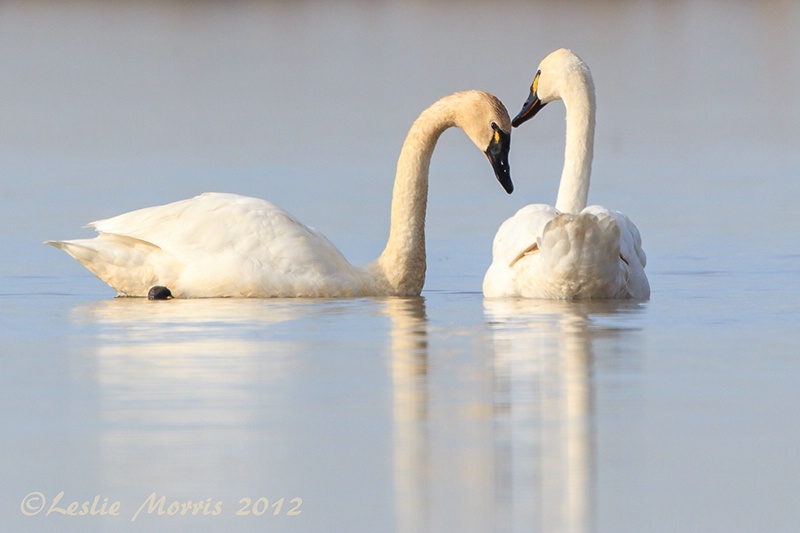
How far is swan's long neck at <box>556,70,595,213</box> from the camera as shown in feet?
41.1

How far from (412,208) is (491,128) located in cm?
68

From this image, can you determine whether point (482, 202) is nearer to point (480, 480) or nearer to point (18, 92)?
point (480, 480)

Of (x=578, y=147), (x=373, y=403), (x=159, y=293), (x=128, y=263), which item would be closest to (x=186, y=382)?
(x=373, y=403)

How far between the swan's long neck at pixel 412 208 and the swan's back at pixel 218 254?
229 millimetres

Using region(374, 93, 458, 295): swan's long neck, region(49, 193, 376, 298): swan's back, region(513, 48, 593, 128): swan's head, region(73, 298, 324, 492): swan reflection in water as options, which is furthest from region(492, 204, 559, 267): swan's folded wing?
region(513, 48, 593, 128): swan's head

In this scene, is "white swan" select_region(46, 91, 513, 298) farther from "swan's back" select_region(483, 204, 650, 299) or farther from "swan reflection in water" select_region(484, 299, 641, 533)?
"swan reflection in water" select_region(484, 299, 641, 533)

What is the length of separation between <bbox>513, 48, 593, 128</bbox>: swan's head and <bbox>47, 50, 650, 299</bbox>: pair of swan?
126cm

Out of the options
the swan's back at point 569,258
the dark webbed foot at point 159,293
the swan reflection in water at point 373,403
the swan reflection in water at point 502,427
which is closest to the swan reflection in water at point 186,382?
the swan reflection in water at point 373,403

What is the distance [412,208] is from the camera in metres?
12.1

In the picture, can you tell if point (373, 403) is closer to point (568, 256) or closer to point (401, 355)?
point (401, 355)

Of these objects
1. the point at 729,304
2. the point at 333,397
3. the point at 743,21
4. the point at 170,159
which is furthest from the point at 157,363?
the point at 743,21

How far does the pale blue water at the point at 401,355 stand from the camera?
20.1 feet

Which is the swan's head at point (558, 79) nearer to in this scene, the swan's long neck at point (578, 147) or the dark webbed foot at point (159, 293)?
the swan's long neck at point (578, 147)

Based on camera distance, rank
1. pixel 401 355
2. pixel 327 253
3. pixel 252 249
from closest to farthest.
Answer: pixel 401 355 → pixel 252 249 → pixel 327 253
